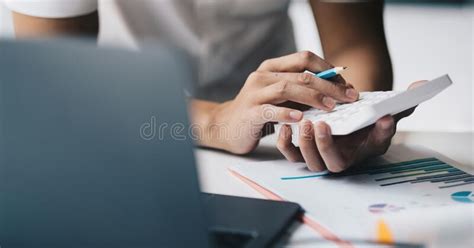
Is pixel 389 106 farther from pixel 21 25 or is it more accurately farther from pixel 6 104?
pixel 21 25

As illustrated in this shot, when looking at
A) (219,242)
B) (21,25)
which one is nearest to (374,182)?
(219,242)

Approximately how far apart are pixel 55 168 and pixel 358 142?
0.92ft

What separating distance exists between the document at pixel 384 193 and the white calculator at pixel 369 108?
0.15 ft

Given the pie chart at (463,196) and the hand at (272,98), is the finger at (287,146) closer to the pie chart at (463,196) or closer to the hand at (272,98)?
the hand at (272,98)

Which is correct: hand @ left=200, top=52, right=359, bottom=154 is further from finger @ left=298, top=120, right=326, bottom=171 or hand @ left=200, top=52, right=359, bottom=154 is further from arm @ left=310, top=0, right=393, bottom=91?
arm @ left=310, top=0, right=393, bottom=91

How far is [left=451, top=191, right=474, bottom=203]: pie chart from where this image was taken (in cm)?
43

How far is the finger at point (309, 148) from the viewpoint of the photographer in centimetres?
48

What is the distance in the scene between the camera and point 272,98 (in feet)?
1.74

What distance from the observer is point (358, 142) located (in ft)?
1.65

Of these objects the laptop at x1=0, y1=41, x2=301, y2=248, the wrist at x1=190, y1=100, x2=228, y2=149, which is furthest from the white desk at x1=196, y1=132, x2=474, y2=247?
the laptop at x1=0, y1=41, x2=301, y2=248

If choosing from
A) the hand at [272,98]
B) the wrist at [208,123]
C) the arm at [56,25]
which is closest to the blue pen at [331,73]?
the hand at [272,98]

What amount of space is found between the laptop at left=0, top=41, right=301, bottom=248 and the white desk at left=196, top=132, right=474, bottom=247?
0.13 metres

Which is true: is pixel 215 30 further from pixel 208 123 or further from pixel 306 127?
pixel 306 127

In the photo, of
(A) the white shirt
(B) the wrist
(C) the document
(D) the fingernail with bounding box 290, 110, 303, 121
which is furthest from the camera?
(A) the white shirt
